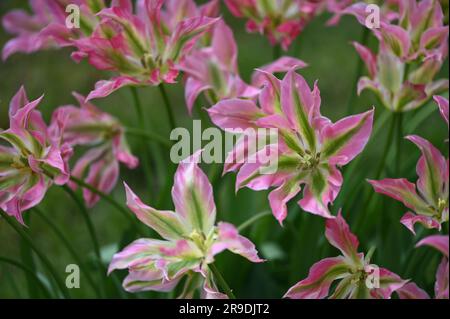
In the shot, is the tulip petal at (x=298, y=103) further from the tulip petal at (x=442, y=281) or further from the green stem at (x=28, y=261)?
the green stem at (x=28, y=261)

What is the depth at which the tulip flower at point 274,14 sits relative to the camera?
1.14 metres

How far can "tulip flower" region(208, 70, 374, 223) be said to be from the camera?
2.64 ft

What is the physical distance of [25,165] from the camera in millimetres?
887

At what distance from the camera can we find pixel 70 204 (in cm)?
193

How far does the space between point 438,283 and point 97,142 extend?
52 cm

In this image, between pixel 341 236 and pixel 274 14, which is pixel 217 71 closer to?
pixel 274 14

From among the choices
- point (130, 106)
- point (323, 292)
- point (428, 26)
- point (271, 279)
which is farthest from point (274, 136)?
point (130, 106)

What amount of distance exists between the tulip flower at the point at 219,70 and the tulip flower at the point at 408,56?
0.12 meters

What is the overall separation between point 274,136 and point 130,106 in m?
1.51

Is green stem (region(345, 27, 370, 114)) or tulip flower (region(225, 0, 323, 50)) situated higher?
tulip flower (region(225, 0, 323, 50))

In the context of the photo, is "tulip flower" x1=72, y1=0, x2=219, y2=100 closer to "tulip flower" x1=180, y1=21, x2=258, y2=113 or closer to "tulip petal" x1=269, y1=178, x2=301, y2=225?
"tulip flower" x1=180, y1=21, x2=258, y2=113

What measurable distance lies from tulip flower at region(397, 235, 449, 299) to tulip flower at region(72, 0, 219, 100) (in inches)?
14.6

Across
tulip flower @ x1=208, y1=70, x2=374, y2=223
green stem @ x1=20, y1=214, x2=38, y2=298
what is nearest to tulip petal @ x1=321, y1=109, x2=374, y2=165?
tulip flower @ x1=208, y1=70, x2=374, y2=223

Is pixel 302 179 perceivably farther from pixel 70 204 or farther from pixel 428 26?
pixel 70 204
